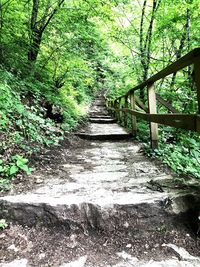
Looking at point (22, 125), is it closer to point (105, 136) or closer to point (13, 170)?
point (13, 170)

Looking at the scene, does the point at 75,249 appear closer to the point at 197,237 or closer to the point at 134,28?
the point at 197,237

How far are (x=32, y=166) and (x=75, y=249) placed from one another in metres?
1.72

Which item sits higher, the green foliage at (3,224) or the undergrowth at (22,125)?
the undergrowth at (22,125)

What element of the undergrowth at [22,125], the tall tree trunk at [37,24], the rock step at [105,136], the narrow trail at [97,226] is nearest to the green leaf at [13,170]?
the undergrowth at [22,125]

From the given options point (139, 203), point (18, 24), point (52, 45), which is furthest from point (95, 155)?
point (52, 45)

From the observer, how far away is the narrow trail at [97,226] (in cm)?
199

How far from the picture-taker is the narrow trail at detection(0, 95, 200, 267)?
6.53ft

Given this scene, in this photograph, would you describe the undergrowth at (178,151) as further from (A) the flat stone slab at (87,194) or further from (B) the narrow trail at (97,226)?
(B) the narrow trail at (97,226)

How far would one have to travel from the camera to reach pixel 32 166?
11.7 feet

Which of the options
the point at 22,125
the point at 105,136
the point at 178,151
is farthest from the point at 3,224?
the point at 105,136

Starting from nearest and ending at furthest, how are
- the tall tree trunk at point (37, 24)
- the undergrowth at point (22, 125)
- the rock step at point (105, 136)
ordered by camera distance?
the undergrowth at point (22, 125) → the rock step at point (105, 136) → the tall tree trunk at point (37, 24)

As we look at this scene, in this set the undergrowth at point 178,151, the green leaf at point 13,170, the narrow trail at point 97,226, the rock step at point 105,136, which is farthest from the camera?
the rock step at point 105,136

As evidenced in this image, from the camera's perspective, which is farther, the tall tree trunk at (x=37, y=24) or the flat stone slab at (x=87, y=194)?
the tall tree trunk at (x=37, y=24)

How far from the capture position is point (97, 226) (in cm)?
236
